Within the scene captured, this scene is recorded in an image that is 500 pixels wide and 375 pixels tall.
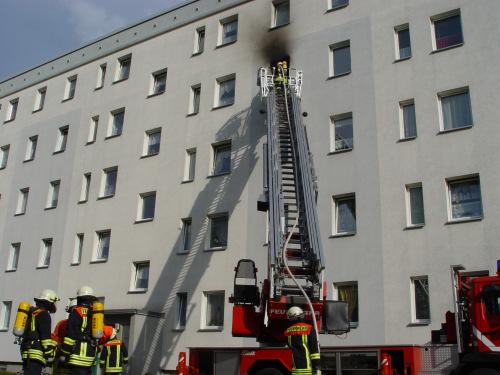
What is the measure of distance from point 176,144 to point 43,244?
8.70 meters

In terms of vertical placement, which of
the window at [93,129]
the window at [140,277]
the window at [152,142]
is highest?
the window at [93,129]

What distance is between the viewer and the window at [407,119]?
715 inches

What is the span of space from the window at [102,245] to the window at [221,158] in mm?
5786

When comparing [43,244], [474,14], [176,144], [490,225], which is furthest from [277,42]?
[43,244]

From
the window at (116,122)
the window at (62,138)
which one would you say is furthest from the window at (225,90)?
the window at (62,138)

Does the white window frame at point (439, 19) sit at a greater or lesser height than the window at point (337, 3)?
lesser

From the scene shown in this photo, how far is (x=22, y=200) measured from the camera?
97.0 ft

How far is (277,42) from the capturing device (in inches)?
885

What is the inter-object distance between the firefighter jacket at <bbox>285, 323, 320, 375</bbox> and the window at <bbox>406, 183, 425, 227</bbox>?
345 inches

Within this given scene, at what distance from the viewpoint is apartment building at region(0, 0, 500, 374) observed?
1677cm

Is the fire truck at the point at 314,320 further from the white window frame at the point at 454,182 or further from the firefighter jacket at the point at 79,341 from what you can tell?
the white window frame at the point at 454,182

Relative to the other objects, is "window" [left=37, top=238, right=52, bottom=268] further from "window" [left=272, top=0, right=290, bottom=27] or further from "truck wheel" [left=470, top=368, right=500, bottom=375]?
"truck wheel" [left=470, top=368, right=500, bottom=375]

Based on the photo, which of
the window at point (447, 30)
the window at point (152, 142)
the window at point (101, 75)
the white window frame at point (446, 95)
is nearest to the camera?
the white window frame at point (446, 95)

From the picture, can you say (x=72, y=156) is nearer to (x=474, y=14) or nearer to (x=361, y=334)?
(x=361, y=334)
